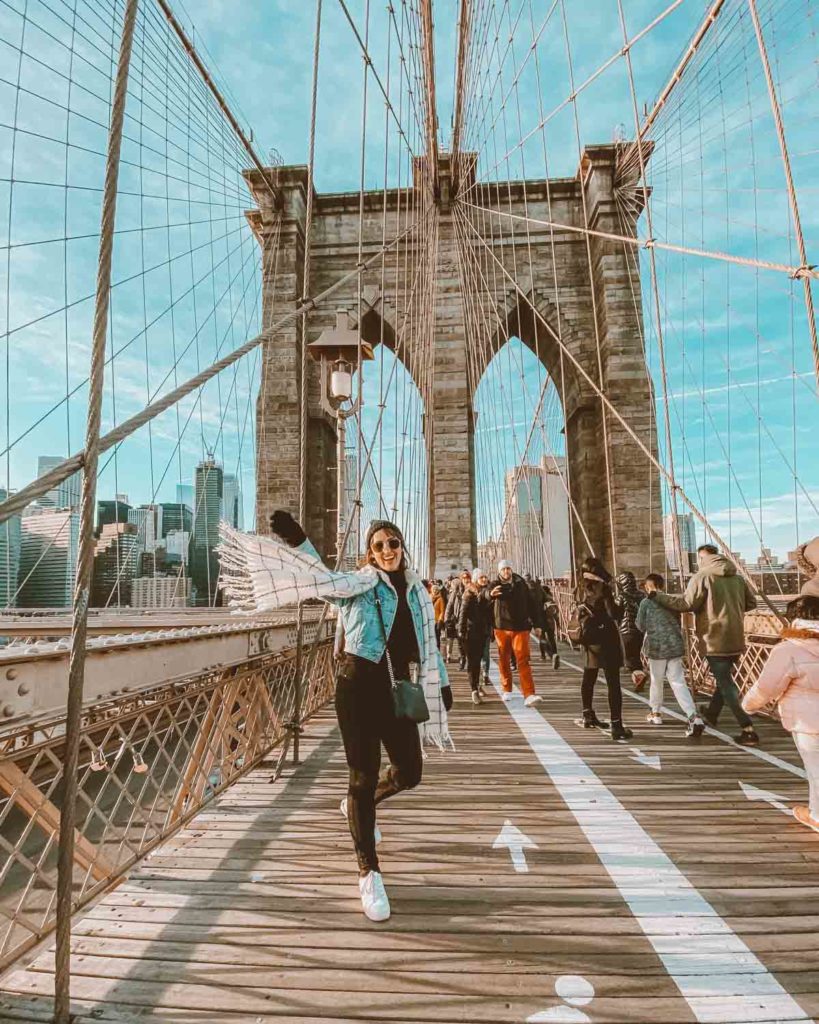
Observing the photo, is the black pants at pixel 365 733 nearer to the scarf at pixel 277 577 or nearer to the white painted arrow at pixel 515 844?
the scarf at pixel 277 577

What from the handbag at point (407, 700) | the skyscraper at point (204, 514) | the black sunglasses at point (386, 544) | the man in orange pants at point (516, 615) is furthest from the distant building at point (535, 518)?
the handbag at point (407, 700)

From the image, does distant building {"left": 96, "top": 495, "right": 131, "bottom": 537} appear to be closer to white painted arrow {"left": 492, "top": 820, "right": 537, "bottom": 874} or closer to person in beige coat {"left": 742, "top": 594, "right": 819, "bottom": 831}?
white painted arrow {"left": 492, "top": 820, "right": 537, "bottom": 874}

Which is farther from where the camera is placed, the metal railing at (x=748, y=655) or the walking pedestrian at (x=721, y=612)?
the metal railing at (x=748, y=655)

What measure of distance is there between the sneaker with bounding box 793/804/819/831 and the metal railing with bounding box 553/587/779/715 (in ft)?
5.64

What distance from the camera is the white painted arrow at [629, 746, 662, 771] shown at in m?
3.14

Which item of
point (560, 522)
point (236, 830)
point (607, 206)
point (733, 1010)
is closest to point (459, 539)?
point (560, 522)

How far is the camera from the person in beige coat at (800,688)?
2145 millimetres

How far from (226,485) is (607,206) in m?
10.1

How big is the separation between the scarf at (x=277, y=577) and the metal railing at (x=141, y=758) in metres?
0.43

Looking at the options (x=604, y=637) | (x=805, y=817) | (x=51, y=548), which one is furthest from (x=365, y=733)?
(x=51, y=548)

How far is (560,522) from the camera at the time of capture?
49.9 ft

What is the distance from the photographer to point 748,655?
15.8 feet

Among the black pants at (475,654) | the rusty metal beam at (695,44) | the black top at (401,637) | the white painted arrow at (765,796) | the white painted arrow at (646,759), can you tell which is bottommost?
the white painted arrow at (646,759)

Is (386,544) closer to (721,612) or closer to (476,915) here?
(476,915)
